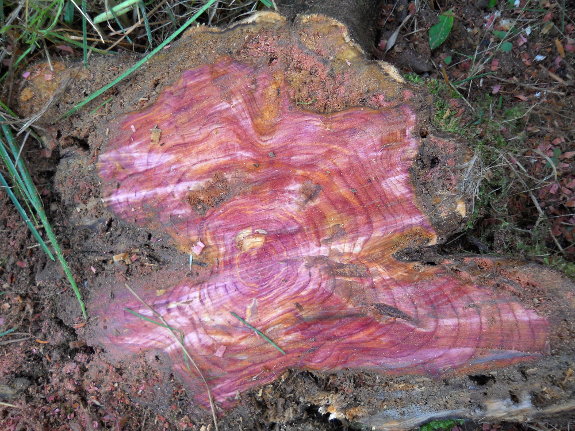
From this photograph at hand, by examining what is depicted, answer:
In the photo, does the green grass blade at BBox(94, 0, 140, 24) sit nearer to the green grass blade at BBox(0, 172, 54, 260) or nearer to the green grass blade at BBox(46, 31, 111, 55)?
the green grass blade at BBox(46, 31, 111, 55)

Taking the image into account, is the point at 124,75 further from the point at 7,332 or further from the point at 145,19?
the point at 7,332

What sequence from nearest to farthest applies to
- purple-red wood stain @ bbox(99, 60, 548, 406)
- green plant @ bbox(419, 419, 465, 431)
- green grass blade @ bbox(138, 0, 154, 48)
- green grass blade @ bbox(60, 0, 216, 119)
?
purple-red wood stain @ bbox(99, 60, 548, 406) < green grass blade @ bbox(60, 0, 216, 119) < green grass blade @ bbox(138, 0, 154, 48) < green plant @ bbox(419, 419, 465, 431)

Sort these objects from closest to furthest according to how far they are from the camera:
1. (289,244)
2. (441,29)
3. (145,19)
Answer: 1. (289,244)
2. (145,19)
3. (441,29)

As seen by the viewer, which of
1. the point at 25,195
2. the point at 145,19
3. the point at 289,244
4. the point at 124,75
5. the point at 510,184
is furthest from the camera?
the point at 510,184

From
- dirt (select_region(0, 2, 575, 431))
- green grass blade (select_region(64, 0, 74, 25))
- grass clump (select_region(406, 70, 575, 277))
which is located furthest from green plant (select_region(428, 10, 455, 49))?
green grass blade (select_region(64, 0, 74, 25))

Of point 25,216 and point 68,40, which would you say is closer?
point 25,216

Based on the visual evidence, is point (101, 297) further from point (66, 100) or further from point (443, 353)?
point (443, 353)

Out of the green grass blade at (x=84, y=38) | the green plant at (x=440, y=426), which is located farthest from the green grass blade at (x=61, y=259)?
the green plant at (x=440, y=426)

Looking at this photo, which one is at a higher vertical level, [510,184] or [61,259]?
[510,184]

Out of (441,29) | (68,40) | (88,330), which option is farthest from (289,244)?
(441,29)
